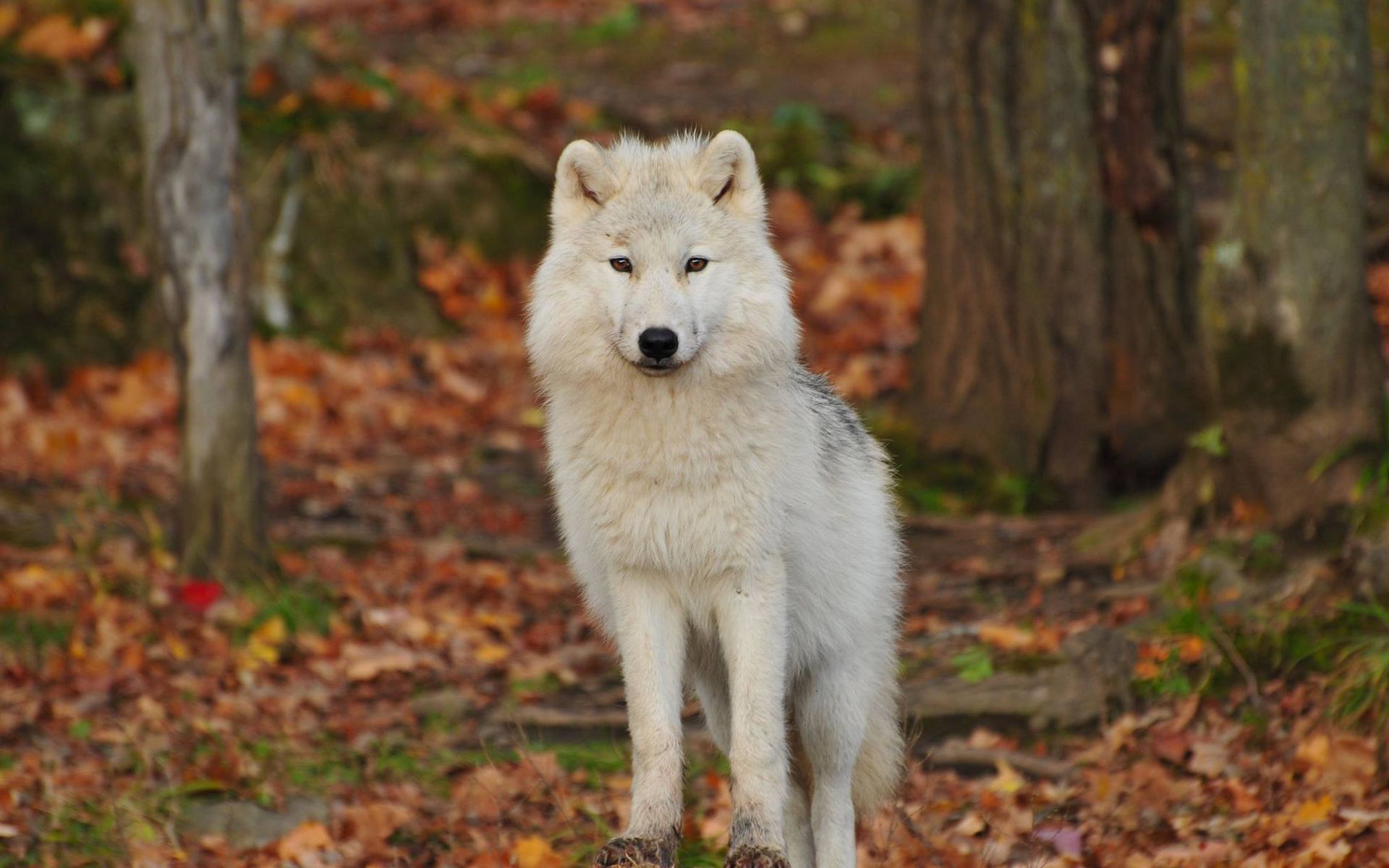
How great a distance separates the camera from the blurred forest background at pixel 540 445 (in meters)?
6.01

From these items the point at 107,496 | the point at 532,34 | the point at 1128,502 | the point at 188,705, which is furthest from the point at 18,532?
the point at 532,34

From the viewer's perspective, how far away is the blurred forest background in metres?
6.01

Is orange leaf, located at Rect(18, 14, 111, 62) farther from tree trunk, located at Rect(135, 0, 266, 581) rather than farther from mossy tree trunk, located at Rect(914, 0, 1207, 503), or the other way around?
mossy tree trunk, located at Rect(914, 0, 1207, 503)

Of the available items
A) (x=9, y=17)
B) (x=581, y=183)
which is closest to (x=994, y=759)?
(x=581, y=183)

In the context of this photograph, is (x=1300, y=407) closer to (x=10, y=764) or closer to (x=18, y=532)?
(x=10, y=764)

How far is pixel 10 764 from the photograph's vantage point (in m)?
6.17

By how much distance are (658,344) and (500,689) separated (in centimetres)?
330

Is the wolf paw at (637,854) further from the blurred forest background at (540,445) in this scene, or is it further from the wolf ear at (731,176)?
the wolf ear at (731,176)

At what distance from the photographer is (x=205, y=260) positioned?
304 inches

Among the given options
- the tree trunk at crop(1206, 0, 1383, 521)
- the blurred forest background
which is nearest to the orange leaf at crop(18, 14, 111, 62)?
the blurred forest background

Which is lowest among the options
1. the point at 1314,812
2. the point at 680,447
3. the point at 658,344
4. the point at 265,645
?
the point at 1314,812

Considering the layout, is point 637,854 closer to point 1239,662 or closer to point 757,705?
point 757,705

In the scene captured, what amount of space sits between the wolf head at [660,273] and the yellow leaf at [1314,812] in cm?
253

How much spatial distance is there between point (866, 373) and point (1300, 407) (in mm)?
4178
